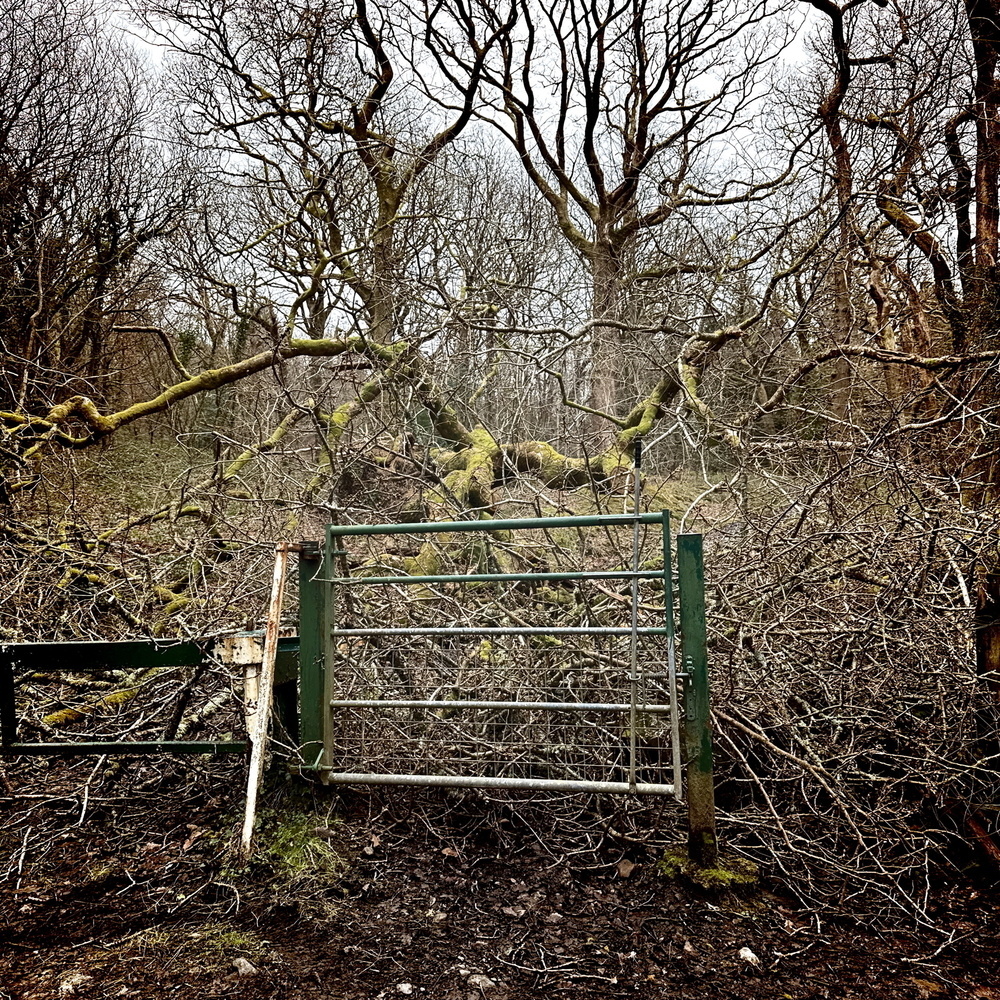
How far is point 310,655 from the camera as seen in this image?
3.64m

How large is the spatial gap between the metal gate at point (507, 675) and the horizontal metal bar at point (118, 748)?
0.42 meters

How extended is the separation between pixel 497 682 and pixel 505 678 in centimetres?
6

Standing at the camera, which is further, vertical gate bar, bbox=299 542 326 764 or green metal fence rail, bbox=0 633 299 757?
vertical gate bar, bbox=299 542 326 764

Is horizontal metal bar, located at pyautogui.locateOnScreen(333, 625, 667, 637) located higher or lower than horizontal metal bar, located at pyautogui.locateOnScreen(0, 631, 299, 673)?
higher

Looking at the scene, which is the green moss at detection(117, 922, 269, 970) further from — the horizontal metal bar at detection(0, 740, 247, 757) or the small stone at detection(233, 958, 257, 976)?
the horizontal metal bar at detection(0, 740, 247, 757)

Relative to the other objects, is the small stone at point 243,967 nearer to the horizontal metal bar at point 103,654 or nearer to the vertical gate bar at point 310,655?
the vertical gate bar at point 310,655

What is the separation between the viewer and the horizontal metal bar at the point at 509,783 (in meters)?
3.15

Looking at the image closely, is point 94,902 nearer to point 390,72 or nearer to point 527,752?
point 527,752

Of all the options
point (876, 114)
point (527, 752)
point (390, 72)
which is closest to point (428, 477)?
point (527, 752)

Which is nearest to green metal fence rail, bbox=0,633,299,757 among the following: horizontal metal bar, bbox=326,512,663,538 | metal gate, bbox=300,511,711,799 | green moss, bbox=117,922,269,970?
metal gate, bbox=300,511,711,799

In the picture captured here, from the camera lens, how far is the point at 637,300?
9.95 metres

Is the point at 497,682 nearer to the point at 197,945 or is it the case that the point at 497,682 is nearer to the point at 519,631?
the point at 519,631

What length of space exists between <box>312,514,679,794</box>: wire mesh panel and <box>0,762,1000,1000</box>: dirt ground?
1.01 ft

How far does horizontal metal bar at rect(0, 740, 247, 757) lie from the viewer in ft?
11.3
